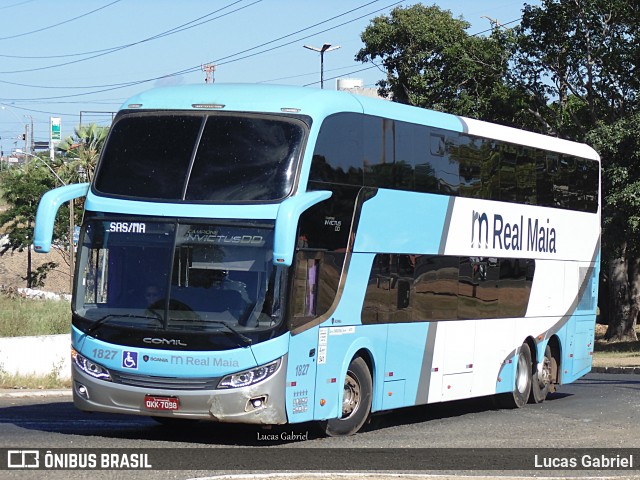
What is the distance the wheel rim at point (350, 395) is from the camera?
1439 cm

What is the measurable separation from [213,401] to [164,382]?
1.93ft

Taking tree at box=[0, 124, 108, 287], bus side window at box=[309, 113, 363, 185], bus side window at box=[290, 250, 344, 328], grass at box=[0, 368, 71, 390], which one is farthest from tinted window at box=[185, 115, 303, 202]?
tree at box=[0, 124, 108, 287]

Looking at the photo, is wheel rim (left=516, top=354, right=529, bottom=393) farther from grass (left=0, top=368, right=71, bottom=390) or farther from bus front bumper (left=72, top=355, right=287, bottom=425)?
grass (left=0, top=368, right=71, bottom=390)

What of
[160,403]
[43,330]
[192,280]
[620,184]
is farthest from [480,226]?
[620,184]

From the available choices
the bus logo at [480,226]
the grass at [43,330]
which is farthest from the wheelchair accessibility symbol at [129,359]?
the grass at [43,330]

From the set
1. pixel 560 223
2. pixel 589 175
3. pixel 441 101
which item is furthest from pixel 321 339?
pixel 441 101

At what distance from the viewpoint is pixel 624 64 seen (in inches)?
1567

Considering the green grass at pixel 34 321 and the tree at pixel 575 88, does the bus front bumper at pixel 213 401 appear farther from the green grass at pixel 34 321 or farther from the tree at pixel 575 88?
the tree at pixel 575 88

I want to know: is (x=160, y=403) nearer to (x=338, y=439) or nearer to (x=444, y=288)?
(x=338, y=439)

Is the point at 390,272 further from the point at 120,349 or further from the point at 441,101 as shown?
the point at 441,101

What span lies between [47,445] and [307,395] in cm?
295

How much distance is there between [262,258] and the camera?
499 inches

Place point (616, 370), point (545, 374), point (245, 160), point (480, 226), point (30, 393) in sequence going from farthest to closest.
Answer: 1. point (616, 370)
2. point (545, 374)
3. point (30, 393)
4. point (480, 226)
5. point (245, 160)

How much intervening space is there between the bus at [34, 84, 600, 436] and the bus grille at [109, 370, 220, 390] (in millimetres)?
15
